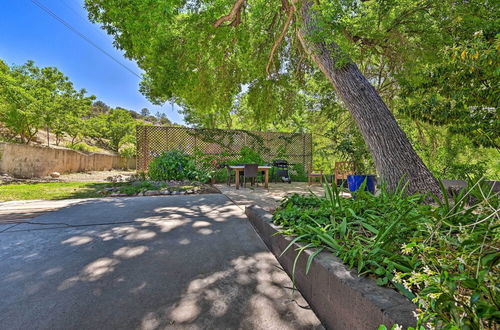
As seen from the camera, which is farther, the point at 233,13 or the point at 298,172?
the point at 298,172

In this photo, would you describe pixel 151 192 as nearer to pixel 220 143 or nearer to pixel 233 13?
pixel 220 143

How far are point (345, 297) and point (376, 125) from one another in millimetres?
2656

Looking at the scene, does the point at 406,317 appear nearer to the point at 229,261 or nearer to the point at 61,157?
the point at 229,261

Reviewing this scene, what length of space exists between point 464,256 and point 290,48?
7146 millimetres

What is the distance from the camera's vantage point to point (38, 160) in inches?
298

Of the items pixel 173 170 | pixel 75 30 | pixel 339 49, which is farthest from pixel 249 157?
pixel 75 30

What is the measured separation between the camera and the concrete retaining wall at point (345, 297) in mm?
650

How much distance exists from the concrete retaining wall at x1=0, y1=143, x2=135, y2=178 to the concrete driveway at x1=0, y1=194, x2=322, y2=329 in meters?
7.02

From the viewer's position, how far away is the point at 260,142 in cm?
862

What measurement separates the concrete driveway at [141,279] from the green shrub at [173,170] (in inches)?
157

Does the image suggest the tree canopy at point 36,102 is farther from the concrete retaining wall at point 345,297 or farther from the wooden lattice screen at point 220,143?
the concrete retaining wall at point 345,297

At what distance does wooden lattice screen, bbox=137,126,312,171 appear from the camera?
23.9 ft

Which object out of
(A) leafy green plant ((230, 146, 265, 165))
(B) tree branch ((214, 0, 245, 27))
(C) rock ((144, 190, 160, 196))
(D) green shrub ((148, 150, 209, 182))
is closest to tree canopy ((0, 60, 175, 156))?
(D) green shrub ((148, 150, 209, 182))

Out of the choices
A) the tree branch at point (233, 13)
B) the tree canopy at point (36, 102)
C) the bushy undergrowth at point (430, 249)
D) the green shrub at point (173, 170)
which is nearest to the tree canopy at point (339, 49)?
the tree branch at point (233, 13)
